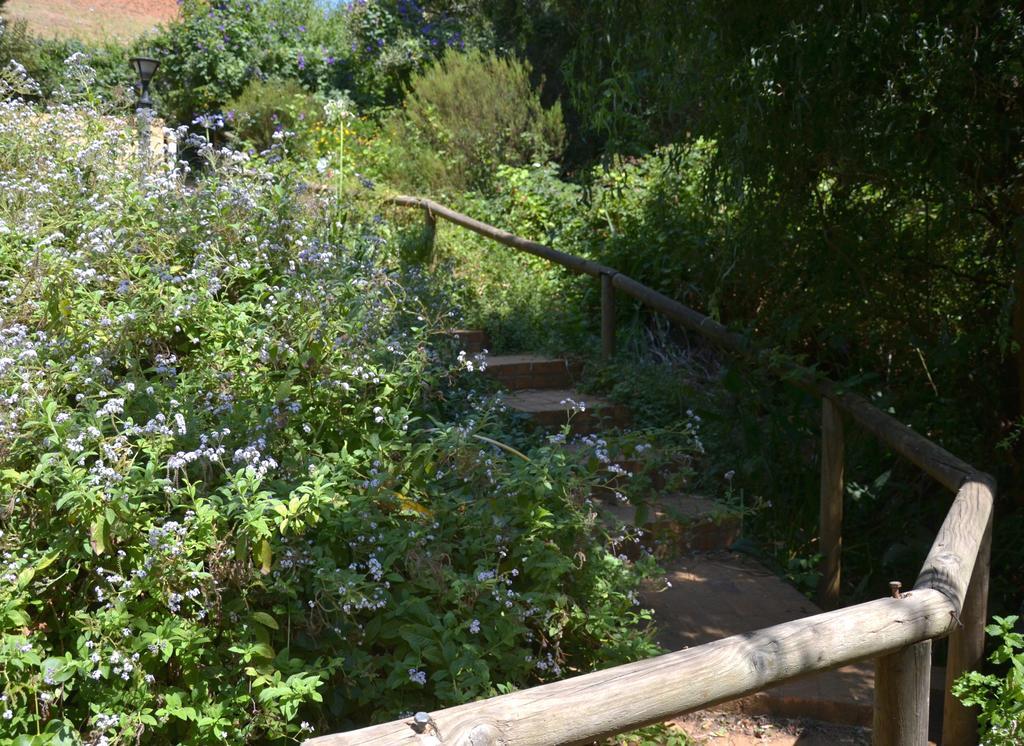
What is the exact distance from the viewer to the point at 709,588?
4336 millimetres

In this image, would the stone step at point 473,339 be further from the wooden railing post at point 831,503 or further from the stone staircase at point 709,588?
the wooden railing post at point 831,503

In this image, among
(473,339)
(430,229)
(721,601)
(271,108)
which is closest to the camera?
(721,601)

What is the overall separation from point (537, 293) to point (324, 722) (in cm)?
Result: 521

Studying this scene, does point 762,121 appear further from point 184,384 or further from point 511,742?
point 511,742

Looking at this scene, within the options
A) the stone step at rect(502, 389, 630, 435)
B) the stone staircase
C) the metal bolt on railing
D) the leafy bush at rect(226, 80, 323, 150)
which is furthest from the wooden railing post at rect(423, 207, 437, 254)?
the metal bolt on railing

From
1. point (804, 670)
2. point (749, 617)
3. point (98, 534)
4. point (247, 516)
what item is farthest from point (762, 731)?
Result: point (98, 534)

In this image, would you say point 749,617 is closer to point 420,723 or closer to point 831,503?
point 831,503

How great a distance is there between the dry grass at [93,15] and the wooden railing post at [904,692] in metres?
20.7

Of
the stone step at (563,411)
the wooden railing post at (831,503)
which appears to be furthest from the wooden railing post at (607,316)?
the wooden railing post at (831,503)

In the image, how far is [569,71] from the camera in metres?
5.12

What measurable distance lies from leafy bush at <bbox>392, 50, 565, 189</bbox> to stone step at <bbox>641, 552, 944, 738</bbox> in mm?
7409

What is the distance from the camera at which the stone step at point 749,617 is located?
3529mm

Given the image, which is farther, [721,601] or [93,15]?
[93,15]

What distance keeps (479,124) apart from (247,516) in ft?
31.1
